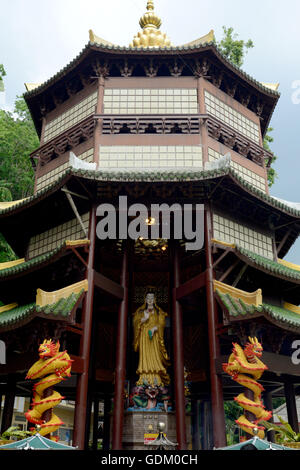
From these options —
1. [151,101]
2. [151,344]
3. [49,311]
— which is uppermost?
[151,101]

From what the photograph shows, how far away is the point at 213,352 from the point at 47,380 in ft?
14.7

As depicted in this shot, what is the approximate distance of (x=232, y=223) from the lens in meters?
15.3

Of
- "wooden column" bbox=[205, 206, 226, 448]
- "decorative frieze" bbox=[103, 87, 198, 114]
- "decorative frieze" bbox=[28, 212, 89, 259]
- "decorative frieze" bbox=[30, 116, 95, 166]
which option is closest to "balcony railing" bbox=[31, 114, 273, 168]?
"decorative frieze" bbox=[30, 116, 95, 166]

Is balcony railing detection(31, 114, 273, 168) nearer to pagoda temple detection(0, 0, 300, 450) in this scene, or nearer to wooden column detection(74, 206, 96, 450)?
pagoda temple detection(0, 0, 300, 450)

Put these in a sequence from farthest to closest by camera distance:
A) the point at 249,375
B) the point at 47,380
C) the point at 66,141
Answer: the point at 66,141 < the point at 249,375 < the point at 47,380

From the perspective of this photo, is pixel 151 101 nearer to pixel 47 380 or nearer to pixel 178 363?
pixel 178 363

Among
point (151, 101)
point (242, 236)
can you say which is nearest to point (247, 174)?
point (242, 236)

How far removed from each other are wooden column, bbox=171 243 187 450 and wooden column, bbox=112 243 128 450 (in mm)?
1569

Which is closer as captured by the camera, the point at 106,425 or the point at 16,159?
the point at 106,425

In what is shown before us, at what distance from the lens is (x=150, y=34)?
20.8m

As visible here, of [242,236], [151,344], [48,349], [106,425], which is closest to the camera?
[48,349]

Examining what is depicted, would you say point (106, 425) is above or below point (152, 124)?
below
